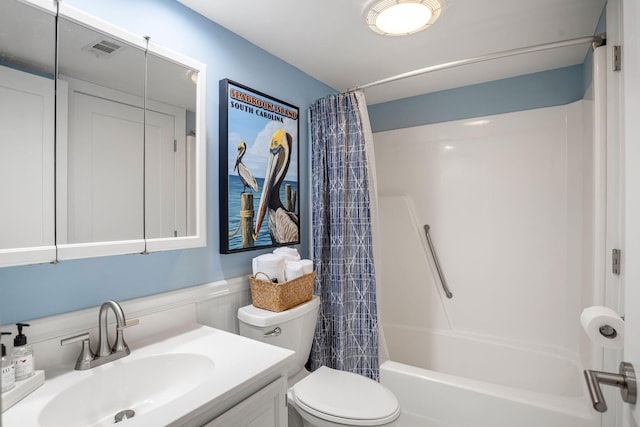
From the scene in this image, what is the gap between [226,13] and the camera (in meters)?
1.68

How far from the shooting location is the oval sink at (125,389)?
1056mm

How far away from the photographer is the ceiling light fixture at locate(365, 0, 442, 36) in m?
1.56

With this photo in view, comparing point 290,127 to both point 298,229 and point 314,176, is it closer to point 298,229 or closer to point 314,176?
point 314,176

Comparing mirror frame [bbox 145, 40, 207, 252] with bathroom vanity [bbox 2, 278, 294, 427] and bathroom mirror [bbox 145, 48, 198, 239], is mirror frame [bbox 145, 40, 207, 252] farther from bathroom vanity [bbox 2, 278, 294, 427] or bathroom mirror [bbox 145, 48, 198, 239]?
bathroom vanity [bbox 2, 278, 294, 427]

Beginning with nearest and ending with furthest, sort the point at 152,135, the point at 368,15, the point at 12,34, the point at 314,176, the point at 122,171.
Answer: the point at 12,34 → the point at 122,171 → the point at 152,135 → the point at 368,15 → the point at 314,176

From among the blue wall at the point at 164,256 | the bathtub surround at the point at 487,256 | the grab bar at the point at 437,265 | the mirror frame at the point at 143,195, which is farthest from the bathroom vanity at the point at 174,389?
the grab bar at the point at 437,265

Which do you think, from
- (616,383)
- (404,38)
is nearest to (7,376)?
(616,383)

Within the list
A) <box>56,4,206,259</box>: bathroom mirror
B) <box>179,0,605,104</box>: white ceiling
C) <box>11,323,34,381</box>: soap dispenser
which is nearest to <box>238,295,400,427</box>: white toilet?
<box>56,4,206,259</box>: bathroom mirror

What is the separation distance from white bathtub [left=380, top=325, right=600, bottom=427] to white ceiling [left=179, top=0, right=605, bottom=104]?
1.91 meters

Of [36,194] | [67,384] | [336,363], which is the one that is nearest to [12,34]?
[36,194]

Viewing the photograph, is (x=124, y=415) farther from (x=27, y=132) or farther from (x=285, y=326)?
(x=27, y=132)

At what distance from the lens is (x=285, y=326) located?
5.65 feet

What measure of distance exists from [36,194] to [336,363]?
1.75m

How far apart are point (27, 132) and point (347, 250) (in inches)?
63.8
